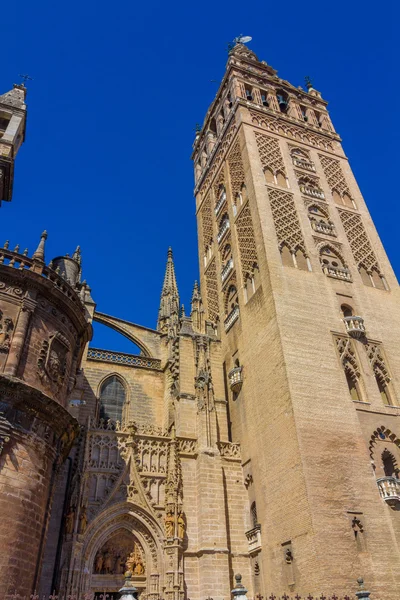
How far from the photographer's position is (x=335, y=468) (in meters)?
14.8

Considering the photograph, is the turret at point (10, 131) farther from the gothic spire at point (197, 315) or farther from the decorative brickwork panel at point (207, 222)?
the decorative brickwork panel at point (207, 222)

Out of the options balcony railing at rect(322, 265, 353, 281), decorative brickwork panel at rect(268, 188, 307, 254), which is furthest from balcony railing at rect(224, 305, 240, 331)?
balcony railing at rect(322, 265, 353, 281)

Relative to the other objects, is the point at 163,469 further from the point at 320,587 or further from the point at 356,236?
the point at 356,236

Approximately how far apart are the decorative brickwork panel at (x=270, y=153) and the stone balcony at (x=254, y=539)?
54.9 feet

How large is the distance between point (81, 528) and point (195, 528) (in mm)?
3876

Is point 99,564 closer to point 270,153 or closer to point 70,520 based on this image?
point 70,520

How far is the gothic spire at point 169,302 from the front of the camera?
25734mm

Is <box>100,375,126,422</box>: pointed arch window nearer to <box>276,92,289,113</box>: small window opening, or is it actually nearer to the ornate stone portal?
the ornate stone portal

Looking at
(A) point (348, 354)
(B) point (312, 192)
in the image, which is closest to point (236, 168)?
(B) point (312, 192)

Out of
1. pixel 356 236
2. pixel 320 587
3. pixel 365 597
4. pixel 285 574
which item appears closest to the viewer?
pixel 365 597

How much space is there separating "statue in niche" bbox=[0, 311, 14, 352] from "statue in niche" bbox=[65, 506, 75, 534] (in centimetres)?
570

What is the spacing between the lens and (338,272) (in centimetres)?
2130

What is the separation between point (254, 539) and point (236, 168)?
18.3 meters

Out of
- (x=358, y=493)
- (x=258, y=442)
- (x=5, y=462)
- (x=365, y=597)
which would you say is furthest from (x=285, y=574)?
(x=5, y=462)
